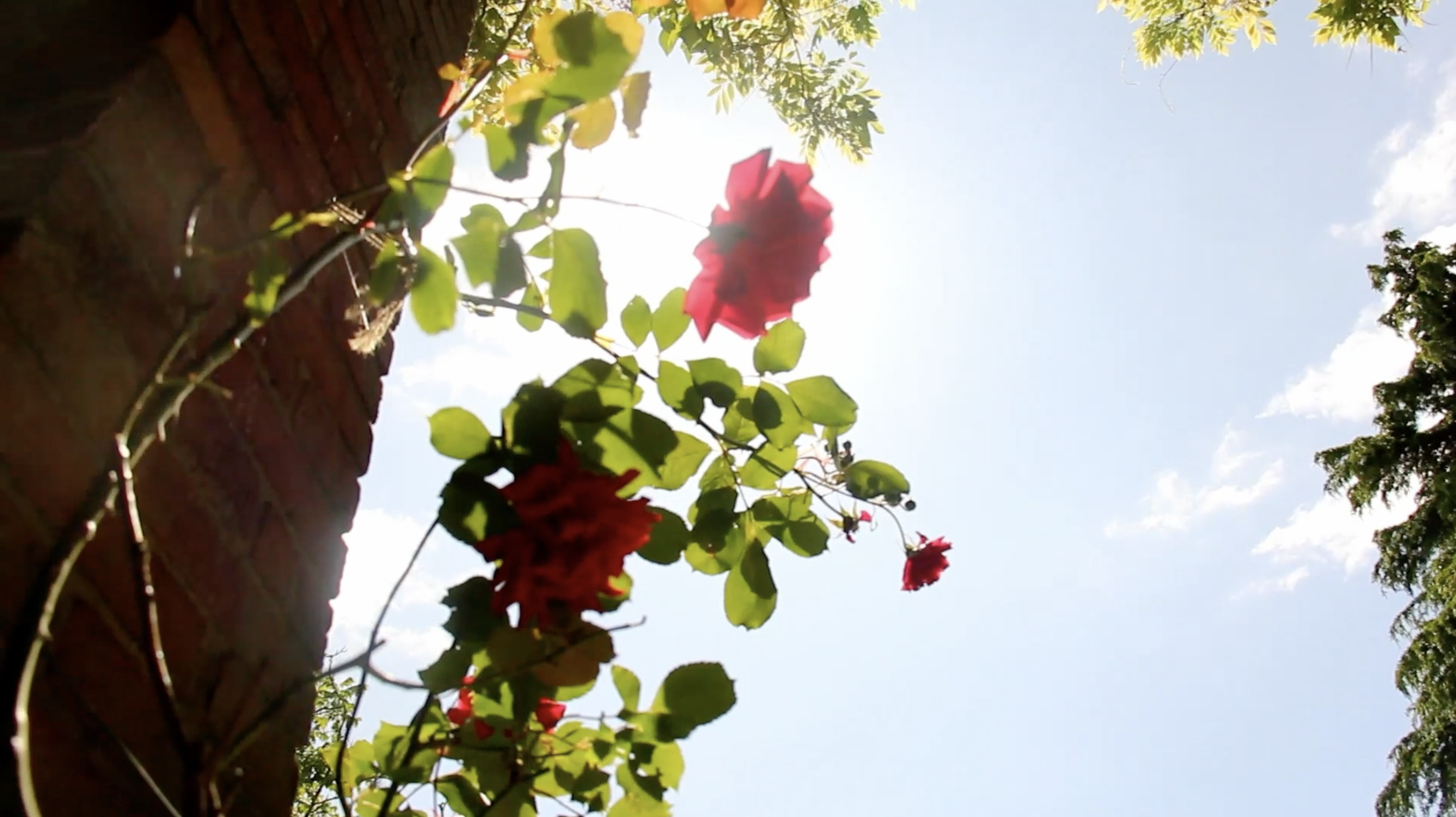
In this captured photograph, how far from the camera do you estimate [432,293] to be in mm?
673

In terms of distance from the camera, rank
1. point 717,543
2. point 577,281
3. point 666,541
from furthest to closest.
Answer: point 717,543 → point 666,541 → point 577,281

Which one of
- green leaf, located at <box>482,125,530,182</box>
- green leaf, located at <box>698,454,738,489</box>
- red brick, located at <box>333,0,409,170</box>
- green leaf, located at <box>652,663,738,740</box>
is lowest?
green leaf, located at <box>652,663,738,740</box>

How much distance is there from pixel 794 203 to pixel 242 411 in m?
0.54

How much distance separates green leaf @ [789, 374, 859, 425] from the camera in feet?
3.47

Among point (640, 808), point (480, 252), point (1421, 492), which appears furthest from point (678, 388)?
point (1421, 492)

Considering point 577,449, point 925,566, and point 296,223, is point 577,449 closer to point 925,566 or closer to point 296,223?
point 296,223

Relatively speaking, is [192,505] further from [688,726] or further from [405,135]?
[405,135]

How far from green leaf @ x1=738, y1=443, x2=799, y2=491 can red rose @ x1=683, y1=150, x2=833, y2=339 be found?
0.28 meters

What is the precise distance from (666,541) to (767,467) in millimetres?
215

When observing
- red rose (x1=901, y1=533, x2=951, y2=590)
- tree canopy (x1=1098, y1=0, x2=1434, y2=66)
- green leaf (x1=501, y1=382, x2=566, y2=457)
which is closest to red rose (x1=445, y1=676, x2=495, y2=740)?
green leaf (x1=501, y1=382, x2=566, y2=457)

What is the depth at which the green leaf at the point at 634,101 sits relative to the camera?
0.80 meters

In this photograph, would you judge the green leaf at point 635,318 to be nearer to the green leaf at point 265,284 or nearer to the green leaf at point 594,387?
the green leaf at point 594,387

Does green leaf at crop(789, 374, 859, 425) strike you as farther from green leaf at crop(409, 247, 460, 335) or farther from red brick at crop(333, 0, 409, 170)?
red brick at crop(333, 0, 409, 170)

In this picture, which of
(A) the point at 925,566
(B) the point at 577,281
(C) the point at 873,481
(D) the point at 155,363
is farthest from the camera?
(A) the point at 925,566
